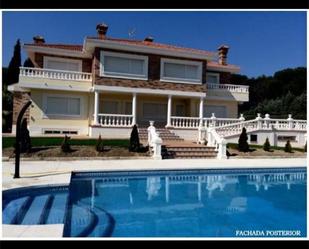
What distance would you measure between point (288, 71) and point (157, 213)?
50.3m

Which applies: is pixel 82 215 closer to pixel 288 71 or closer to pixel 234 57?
pixel 234 57

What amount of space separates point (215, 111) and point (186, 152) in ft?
29.5

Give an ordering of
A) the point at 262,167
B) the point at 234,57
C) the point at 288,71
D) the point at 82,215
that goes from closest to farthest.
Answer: the point at 82,215
the point at 262,167
the point at 234,57
the point at 288,71

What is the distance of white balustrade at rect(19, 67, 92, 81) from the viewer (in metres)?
19.0

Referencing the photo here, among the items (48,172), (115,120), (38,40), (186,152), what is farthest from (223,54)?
(48,172)

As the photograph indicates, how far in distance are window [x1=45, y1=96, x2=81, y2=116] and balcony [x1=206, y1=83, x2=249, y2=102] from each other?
959 cm

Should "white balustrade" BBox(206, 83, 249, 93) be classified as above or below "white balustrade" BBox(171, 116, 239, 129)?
above

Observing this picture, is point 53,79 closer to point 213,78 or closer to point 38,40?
point 38,40

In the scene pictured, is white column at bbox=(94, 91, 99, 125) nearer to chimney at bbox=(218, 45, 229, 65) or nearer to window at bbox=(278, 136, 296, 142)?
window at bbox=(278, 136, 296, 142)

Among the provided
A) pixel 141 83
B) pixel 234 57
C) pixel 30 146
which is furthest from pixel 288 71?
pixel 30 146

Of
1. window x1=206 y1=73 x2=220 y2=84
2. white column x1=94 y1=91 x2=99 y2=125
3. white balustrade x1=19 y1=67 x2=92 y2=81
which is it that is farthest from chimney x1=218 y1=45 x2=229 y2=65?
white column x1=94 y1=91 x2=99 y2=125
